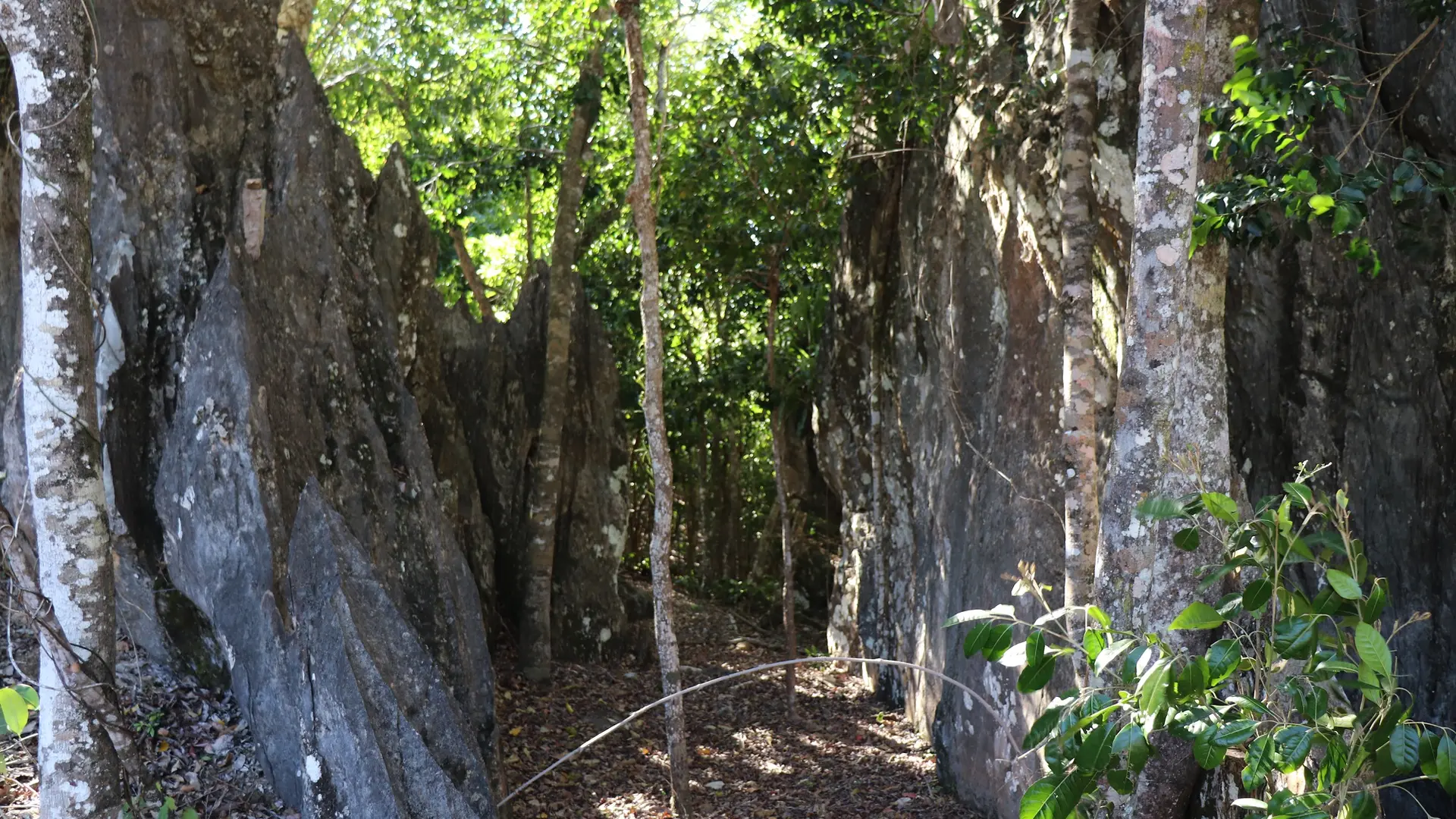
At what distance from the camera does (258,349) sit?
6402 mm

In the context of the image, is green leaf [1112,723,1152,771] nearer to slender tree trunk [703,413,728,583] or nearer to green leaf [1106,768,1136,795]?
green leaf [1106,768,1136,795]

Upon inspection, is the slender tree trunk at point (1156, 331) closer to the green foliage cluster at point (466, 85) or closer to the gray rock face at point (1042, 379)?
the gray rock face at point (1042, 379)

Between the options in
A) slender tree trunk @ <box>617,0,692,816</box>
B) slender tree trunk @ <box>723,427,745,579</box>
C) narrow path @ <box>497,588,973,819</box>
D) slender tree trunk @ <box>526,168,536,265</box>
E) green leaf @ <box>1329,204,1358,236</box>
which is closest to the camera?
green leaf @ <box>1329,204,1358,236</box>

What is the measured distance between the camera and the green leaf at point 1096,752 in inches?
96.4

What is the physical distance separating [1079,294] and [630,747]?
17.2 ft

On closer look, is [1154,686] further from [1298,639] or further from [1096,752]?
[1298,639]

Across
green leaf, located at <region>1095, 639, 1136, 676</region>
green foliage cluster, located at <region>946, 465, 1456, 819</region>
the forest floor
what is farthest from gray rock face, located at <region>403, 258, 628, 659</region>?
green leaf, located at <region>1095, 639, 1136, 676</region>

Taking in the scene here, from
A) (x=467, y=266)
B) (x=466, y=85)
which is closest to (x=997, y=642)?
(x=466, y=85)

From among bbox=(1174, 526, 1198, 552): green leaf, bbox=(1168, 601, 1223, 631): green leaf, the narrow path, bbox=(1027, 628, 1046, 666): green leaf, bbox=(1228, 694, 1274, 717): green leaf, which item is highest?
bbox=(1174, 526, 1198, 552): green leaf

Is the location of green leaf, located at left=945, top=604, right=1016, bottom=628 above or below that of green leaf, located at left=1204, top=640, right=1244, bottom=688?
above

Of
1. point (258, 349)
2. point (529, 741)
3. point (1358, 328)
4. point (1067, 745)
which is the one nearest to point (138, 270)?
point (258, 349)

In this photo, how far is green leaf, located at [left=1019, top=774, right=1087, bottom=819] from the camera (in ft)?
8.27

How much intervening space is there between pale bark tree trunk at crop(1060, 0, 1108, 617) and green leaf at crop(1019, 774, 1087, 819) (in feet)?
9.84

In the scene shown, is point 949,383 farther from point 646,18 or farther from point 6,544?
point 6,544
